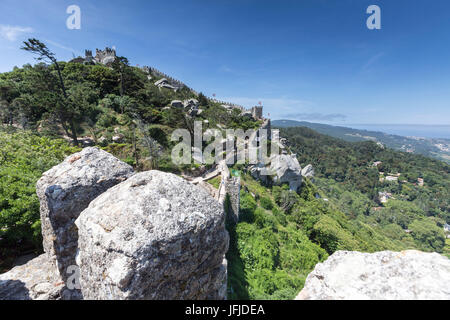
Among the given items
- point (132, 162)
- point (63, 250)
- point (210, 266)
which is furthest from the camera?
point (132, 162)

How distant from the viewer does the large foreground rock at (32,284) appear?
485 cm

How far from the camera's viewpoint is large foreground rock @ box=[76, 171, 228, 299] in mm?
2324

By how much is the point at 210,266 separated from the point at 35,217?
766 centimetres

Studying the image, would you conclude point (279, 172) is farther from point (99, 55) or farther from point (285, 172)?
point (99, 55)

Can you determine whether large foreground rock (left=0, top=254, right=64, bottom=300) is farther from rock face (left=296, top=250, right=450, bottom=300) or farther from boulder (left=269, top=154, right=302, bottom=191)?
boulder (left=269, top=154, right=302, bottom=191)

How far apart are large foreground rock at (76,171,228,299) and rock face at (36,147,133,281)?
4.23ft

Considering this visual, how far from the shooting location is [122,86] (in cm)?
2844

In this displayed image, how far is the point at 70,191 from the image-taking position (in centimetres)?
395

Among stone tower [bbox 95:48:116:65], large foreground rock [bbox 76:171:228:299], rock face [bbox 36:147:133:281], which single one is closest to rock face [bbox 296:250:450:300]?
large foreground rock [bbox 76:171:228:299]

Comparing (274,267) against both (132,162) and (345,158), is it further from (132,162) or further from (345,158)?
(345,158)

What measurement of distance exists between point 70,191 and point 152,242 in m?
3.06

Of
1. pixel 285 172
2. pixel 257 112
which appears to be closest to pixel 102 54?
pixel 257 112

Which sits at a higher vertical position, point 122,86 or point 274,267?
point 122,86
